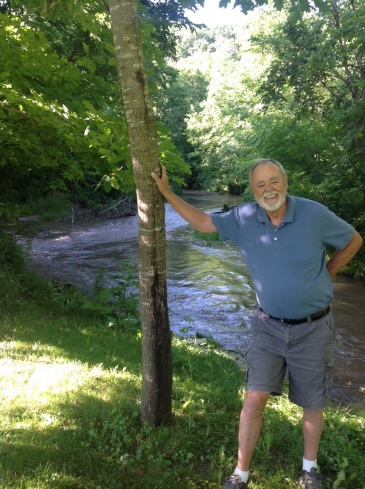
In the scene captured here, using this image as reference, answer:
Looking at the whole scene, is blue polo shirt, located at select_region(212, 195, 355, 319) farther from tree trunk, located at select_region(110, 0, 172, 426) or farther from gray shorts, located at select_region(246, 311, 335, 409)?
tree trunk, located at select_region(110, 0, 172, 426)

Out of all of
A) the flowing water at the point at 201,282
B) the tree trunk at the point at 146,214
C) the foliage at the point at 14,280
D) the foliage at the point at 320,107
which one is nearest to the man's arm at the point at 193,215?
the tree trunk at the point at 146,214

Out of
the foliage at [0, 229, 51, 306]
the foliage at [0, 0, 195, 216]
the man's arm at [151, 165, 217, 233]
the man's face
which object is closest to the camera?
the man's face

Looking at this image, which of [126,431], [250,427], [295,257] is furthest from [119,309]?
[295,257]

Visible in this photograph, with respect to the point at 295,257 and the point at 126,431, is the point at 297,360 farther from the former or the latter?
the point at 126,431

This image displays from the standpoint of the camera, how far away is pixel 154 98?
7.38 m

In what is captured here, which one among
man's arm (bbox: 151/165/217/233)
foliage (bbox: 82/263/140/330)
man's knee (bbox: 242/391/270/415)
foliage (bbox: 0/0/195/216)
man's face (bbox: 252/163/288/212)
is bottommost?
foliage (bbox: 82/263/140/330)

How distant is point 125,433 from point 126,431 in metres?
0.06

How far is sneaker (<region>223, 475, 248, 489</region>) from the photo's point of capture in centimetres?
263

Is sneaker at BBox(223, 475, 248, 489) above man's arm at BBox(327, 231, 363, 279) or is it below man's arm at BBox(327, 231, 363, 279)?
below

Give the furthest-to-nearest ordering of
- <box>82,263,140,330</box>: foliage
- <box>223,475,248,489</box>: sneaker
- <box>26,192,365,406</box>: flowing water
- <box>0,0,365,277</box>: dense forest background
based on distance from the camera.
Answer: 1. <box>26,192,365,406</box>: flowing water
2. <box>82,263,140,330</box>: foliage
3. <box>0,0,365,277</box>: dense forest background
4. <box>223,475,248,489</box>: sneaker

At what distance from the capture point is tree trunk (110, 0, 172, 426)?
2.78 meters

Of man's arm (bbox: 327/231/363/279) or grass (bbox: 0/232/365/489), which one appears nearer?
grass (bbox: 0/232/365/489)

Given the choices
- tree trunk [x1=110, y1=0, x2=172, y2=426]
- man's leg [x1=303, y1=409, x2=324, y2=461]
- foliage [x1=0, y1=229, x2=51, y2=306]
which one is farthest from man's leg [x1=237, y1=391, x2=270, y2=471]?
foliage [x1=0, y1=229, x2=51, y2=306]

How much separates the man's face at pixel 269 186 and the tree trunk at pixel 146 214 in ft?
2.14
